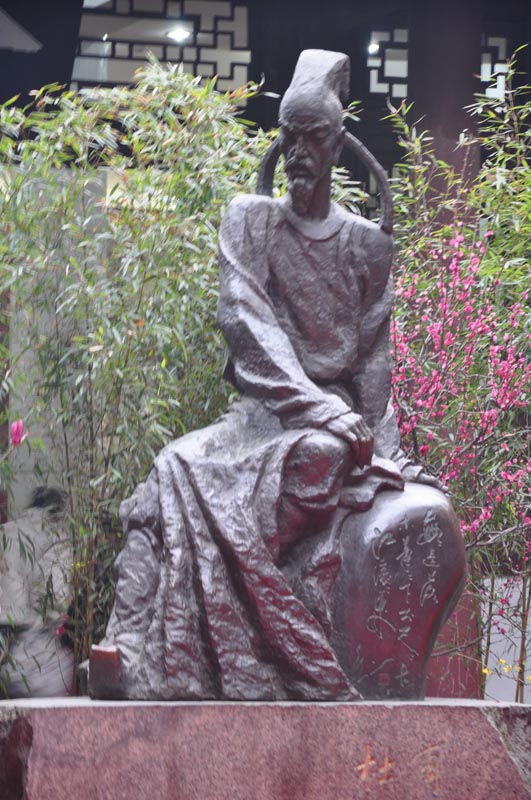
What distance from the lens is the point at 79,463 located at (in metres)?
4.92

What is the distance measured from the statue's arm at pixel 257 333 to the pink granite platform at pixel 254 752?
0.81m

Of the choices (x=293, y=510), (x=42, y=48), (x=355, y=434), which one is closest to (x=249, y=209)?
(x=355, y=434)

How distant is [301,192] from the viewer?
400 cm

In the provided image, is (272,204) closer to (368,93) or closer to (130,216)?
(130,216)

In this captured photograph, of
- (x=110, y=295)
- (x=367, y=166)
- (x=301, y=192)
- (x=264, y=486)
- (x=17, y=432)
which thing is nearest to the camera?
(x=264, y=486)

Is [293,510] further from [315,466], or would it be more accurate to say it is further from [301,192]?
[301,192]

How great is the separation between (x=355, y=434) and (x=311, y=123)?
3.03 feet

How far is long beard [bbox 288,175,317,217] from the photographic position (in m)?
3.98

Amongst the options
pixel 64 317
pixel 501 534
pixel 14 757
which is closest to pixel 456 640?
pixel 501 534

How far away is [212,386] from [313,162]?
124 centimetres

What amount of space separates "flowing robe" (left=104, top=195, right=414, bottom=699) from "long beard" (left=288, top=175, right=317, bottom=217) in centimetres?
3

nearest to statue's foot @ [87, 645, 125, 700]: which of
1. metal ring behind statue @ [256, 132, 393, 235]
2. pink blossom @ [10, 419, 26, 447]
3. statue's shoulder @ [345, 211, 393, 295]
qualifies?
pink blossom @ [10, 419, 26, 447]

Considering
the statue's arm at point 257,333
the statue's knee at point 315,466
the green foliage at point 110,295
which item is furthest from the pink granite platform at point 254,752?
the green foliage at point 110,295

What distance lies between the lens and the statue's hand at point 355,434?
144 inches
